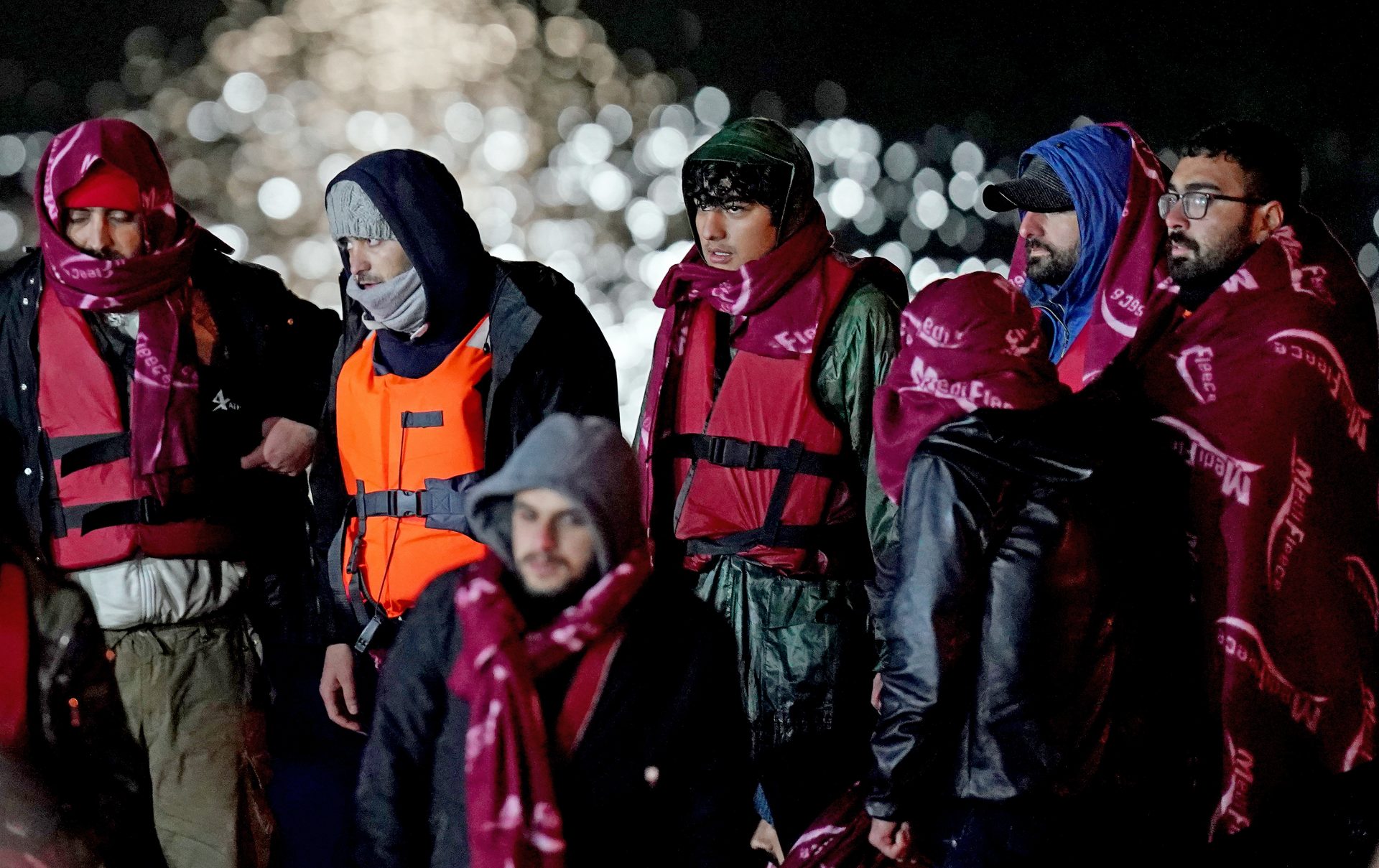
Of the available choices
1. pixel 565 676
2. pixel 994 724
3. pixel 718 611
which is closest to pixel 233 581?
pixel 718 611

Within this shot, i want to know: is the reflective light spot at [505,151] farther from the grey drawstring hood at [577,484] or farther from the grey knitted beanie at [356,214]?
the grey drawstring hood at [577,484]

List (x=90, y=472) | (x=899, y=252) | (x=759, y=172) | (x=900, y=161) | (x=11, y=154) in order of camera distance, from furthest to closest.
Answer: (x=899, y=252) → (x=900, y=161) → (x=11, y=154) → (x=759, y=172) → (x=90, y=472)

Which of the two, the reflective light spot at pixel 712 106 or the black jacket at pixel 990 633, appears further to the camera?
the reflective light spot at pixel 712 106

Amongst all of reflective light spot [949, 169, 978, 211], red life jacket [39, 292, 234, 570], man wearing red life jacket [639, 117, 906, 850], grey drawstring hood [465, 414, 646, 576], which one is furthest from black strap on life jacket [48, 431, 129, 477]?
reflective light spot [949, 169, 978, 211]

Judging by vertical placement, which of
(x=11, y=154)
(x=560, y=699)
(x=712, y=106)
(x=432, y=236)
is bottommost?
(x=560, y=699)

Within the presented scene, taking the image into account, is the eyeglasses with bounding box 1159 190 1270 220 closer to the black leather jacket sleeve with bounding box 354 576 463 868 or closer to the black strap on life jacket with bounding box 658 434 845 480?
the black strap on life jacket with bounding box 658 434 845 480

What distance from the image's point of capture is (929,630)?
2096 millimetres

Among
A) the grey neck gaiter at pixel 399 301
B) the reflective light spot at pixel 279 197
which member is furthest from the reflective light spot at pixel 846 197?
the grey neck gaiter at pixel 399 301

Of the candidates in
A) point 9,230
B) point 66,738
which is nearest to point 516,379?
point 66,738

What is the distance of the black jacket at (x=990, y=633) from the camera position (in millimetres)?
2098

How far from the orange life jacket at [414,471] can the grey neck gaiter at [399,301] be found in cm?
11

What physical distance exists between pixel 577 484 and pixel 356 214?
1.12m

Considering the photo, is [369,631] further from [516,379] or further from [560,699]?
[560,699]

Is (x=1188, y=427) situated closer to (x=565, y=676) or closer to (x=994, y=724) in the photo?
(x=994, y=724)
